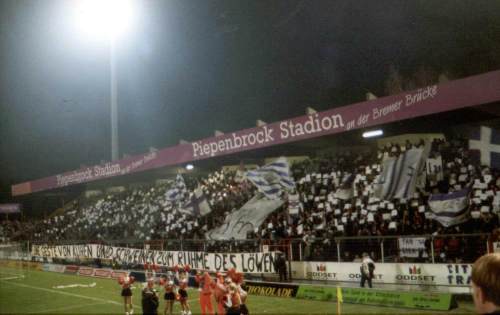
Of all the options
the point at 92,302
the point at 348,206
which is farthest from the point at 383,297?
the point at 92,302

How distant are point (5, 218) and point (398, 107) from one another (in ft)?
182

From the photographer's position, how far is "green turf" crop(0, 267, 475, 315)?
1606cm

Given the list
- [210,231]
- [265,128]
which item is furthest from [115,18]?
[210,231]

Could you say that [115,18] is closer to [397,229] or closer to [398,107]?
[398,107]

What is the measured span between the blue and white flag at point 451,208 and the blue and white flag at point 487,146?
4.04 ft

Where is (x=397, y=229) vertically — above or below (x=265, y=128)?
below

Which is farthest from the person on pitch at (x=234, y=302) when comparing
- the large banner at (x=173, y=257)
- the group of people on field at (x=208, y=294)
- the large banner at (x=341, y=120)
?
the large banner at (x=341, y=120)

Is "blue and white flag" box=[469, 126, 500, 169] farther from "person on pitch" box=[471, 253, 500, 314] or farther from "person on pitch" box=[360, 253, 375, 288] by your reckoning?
"person on pitch" box=[471, 253, 500, 314]

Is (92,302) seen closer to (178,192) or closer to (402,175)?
(178,192)

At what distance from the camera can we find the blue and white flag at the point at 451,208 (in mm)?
15797

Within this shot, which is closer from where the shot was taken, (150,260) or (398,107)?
(398,107)

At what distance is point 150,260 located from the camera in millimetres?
27047

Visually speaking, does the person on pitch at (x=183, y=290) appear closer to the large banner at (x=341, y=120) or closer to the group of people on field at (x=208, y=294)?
the group of people on field at (x=208, y=294)

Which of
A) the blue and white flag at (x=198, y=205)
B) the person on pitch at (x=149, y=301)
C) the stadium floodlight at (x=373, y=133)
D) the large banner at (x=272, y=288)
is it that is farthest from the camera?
the blue and white flag at (x=198, y=205)
